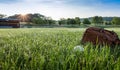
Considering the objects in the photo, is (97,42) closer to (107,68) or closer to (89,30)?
(89,30)

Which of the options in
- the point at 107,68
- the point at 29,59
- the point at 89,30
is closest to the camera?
the point at 107,68

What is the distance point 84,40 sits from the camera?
572cm

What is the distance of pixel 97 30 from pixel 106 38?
0.51m

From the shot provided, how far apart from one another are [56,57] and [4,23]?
66611mm

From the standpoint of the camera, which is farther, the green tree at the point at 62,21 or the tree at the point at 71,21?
the tree at the point at 71,21

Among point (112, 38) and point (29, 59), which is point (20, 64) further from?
point (112, 38)

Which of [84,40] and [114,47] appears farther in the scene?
[84,40]

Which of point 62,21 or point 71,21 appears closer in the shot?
point 62,21

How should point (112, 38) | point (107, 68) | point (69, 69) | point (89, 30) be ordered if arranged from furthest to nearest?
point (89, 30) < point (112, 38) < point (107, 68) < point (69, 69)

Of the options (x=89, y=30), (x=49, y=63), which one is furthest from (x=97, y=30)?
(x=49, y=63)

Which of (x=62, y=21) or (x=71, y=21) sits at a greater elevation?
(x=62, y=21)

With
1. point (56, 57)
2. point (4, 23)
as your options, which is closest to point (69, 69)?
point (56, 57)

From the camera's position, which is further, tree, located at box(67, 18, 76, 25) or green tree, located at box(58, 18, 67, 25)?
tree, located at box(67, 18, 76, 25)

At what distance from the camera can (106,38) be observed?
5109 mm
